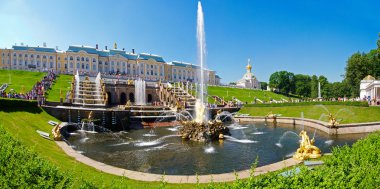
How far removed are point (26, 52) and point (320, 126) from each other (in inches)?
4387

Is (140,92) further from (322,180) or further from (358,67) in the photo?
(358,67)

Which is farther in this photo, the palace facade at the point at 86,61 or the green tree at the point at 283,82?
the green tree at the point at 283,82

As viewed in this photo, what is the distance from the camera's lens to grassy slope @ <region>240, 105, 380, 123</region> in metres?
33.6

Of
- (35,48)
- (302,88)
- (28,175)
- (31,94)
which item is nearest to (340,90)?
(302,88)

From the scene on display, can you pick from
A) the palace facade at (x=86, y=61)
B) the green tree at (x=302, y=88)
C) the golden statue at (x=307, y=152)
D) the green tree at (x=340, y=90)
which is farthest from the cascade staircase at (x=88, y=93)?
the green tree at (x=302, y=88)

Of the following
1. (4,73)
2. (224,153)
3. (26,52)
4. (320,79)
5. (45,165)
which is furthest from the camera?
(320,79)

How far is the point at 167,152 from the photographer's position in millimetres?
20438

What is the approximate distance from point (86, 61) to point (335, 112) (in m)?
98.7

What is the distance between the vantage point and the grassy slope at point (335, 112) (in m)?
33.6

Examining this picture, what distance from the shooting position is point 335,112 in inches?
1549

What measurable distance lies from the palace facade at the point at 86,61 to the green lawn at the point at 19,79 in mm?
13872

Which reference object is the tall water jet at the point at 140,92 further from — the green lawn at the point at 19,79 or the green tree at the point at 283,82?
the green tree at the point at 283,82

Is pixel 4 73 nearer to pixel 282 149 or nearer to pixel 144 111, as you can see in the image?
pixel 144 111

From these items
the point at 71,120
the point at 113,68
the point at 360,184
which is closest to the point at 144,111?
the point at 71,120
